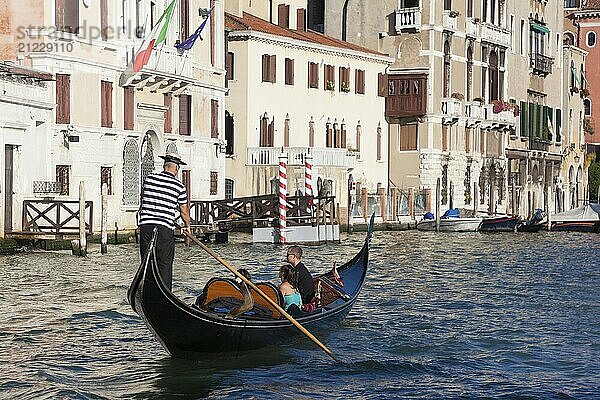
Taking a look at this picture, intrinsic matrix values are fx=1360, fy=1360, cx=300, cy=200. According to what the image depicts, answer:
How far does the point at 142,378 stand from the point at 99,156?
39.0 feet

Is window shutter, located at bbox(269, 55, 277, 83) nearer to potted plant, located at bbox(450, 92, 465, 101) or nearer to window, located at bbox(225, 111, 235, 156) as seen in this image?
window, located at bbox(225, 111, 235, 156)

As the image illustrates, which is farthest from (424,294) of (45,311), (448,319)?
(45,311)

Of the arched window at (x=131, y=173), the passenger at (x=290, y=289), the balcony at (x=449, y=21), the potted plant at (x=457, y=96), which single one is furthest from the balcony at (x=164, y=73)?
the passenger at (x=290, y=289)

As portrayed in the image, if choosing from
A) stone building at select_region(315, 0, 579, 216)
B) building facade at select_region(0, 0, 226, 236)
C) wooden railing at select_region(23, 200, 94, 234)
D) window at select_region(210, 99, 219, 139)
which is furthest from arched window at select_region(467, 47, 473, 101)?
wooden railing at select_region(23, 200, 94, 234)

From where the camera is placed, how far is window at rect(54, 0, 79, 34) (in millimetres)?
18188

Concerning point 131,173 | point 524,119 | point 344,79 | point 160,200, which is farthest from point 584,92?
point 160,200

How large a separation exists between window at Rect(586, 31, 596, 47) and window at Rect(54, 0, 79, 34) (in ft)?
94.8

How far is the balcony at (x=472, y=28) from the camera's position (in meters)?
31.9

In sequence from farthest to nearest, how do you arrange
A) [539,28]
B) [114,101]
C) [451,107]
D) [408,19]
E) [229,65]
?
[539,28] < [451,107] < [408,19] < [229,65] < [114,101]

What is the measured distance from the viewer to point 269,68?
83.6ft

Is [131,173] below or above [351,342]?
above

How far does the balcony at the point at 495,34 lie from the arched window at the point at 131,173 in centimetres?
1425

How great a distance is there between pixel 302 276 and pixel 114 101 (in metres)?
11.2

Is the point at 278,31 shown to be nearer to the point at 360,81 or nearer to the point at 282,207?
the point at 360,81
